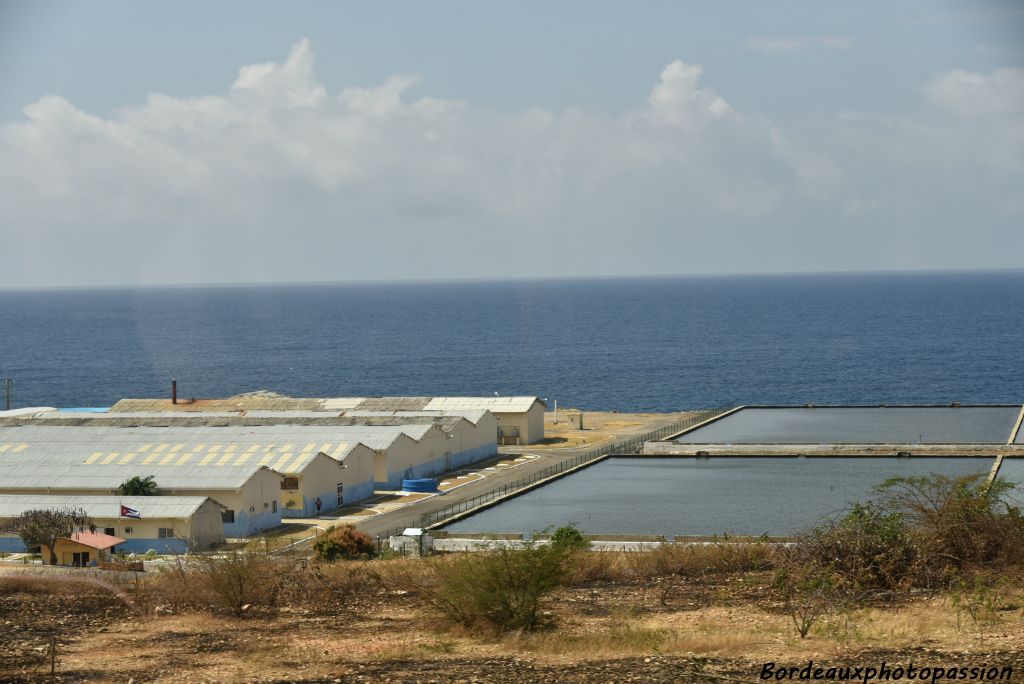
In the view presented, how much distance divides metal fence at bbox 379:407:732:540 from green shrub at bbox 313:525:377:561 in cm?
626

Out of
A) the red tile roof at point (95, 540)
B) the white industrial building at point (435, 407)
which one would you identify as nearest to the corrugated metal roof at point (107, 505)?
the red tile roof at point (95, 540)

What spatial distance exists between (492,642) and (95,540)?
77.3ft

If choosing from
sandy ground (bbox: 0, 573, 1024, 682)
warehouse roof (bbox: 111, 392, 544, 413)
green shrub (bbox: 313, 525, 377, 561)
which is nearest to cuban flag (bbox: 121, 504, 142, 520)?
green shrub (bbox: 313, 525, 377, 561)

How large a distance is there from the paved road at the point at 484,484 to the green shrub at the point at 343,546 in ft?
25.0

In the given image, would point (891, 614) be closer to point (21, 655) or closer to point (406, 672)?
point (406, 672)

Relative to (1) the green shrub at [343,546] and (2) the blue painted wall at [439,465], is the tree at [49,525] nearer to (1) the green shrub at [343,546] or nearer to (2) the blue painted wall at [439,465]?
(1) the green shrub at [343,546]

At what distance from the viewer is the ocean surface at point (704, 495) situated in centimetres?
4736

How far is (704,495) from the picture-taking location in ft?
178

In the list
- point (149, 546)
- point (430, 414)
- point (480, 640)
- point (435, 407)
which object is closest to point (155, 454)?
point (149, 546)

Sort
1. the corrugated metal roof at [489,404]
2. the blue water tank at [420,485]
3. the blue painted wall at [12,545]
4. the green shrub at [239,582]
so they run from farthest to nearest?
1. the corrugated metal roof at [489,404]
2. the blue water tank at [420,485]
3. the blue painted wall at [12,545]
4. the green shrub at [239,582]

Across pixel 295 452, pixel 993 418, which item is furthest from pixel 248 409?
pixel 993 418

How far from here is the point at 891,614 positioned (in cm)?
2258

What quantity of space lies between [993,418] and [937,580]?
61.1m

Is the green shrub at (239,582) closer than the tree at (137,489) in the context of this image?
Yes
